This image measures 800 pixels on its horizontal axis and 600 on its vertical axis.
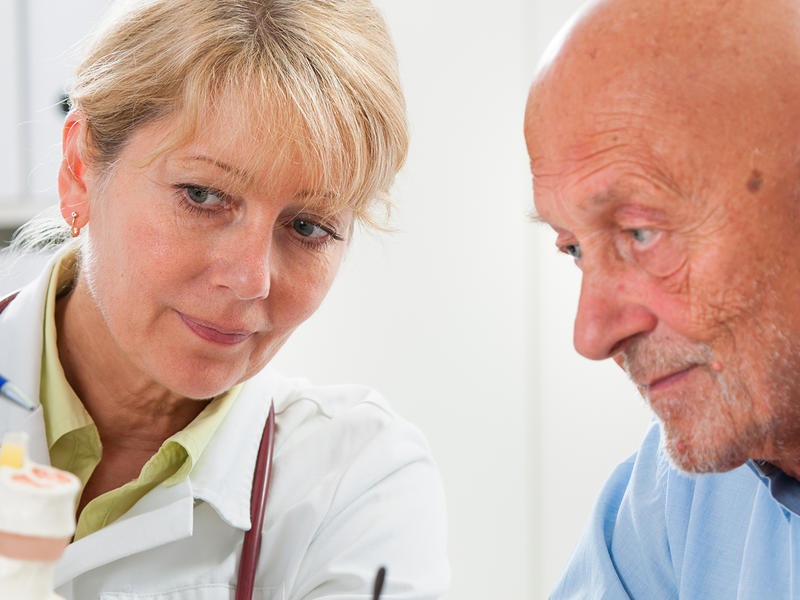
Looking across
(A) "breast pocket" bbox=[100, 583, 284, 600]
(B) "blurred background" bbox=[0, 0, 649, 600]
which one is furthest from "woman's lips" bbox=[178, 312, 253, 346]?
(B) "blurred background" bbox=[0, 0, 649, 600]

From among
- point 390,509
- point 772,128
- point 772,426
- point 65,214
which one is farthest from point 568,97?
point 65,214

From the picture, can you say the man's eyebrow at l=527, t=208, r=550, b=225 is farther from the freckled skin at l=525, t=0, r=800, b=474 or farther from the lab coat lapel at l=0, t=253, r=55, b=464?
the lab coat lapel at l=0, t=253, r=55, b=464

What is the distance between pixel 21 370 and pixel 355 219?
42 cm

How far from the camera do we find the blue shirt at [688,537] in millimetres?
920

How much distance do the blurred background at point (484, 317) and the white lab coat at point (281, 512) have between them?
1.17m

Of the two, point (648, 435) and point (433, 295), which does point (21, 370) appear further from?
point (433, 295)

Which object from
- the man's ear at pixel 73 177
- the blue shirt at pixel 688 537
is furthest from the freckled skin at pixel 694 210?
the man's ear at pixel 73 177

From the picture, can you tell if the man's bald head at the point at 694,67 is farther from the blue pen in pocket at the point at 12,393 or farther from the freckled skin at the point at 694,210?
the blue pen in pocket at the point at 12,393

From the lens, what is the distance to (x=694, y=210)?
2.67ft

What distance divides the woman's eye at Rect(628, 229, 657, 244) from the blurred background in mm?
1475

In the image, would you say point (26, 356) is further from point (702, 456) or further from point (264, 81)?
point (702, 456)

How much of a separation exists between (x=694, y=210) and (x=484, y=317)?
5.32ft

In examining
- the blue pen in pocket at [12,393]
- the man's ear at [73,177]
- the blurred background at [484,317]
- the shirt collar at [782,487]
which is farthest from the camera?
the blurred background at [484,317]

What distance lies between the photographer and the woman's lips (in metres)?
1.07
